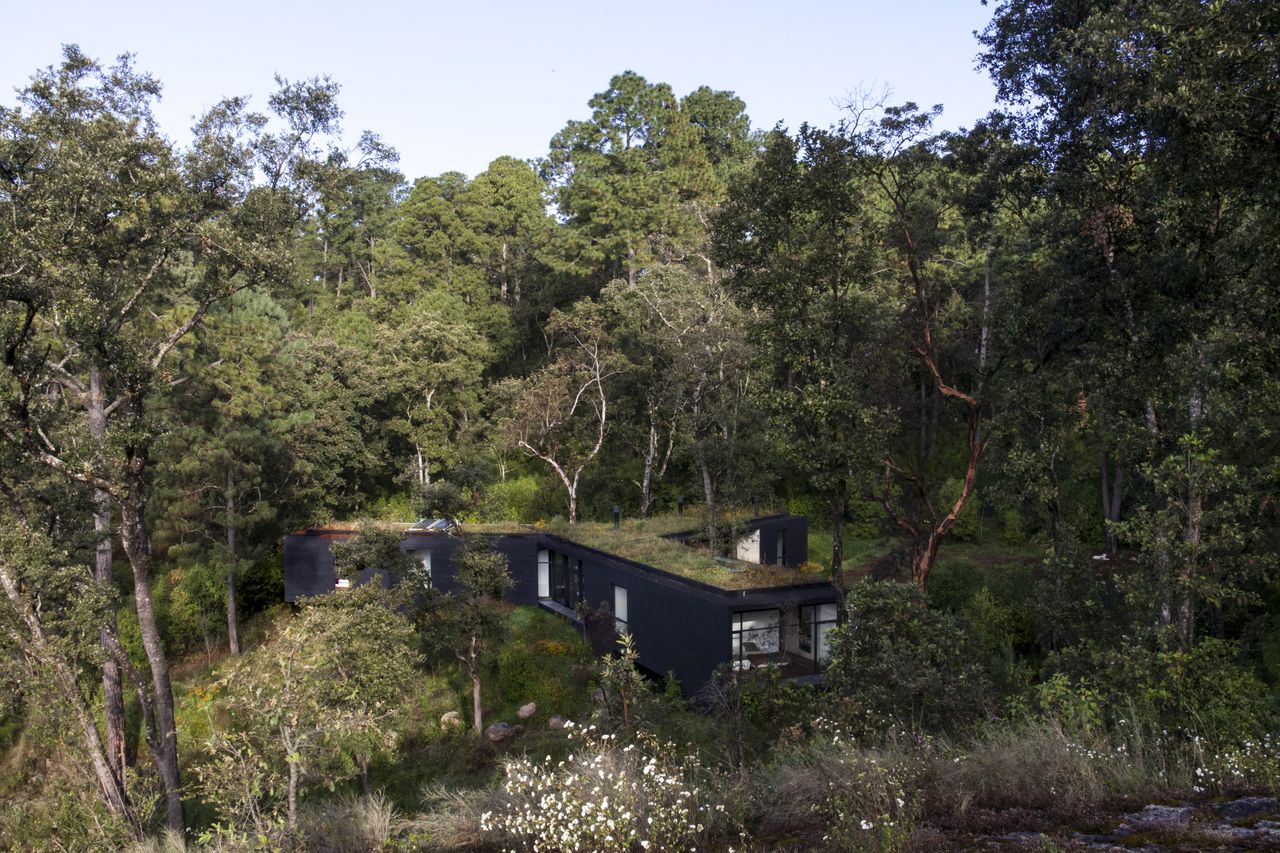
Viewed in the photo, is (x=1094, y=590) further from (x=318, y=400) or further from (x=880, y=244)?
(x=318, y=400)

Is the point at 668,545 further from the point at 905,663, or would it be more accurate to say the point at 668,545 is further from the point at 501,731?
the point at 905,663

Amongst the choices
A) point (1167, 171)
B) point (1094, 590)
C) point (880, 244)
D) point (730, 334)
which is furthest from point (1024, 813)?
point (730, 334)

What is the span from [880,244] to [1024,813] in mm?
13618

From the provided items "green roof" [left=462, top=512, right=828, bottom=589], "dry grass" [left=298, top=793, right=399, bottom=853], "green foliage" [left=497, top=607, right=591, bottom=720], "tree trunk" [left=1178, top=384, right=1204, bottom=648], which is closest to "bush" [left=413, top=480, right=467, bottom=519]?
"green roof" [left=462, top=512, right=828, bottom=589]

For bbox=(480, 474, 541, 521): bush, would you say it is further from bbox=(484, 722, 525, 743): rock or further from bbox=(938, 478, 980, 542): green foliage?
bbox=(938, 478, 980, 542): green foliage

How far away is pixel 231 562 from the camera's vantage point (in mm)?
25297

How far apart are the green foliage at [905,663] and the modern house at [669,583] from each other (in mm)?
5192

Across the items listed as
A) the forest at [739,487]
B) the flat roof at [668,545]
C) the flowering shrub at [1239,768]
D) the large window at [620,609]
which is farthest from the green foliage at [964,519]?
the flowering shrub at [1239,768]

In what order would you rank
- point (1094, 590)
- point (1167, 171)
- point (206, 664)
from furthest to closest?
point (206, 664) < point (1094, 590) < point (1167, 171)

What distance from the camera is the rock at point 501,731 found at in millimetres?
19141

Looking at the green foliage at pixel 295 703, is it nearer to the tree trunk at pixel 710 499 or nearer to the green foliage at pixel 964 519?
the tree trunk at pixel 710 499

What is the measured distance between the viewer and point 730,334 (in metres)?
26.1

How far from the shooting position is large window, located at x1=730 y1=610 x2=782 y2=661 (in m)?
18.5

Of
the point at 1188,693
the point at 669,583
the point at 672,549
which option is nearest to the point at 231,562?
the point at 672,549
